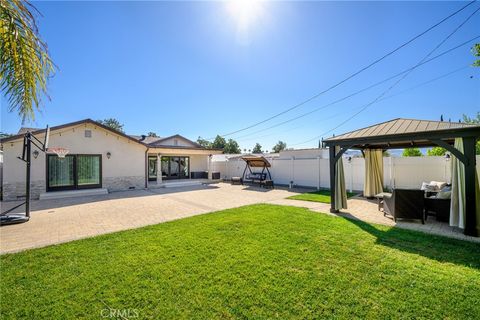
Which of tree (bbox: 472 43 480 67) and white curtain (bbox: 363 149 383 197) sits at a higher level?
tree (bbox: 472 43 480 67)

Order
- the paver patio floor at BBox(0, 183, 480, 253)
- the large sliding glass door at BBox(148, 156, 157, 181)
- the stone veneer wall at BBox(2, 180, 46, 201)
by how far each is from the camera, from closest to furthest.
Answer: the paver patio floor at BBox(0, 183, 480, 253), the stone veneer wall at BBox(2, 180, 46, 201), the large sliding glass door at BBox(148, 156, 157, 181)

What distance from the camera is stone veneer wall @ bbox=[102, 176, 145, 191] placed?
13805 millimetres

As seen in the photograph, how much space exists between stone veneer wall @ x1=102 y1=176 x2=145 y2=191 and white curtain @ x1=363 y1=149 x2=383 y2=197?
15.0 m

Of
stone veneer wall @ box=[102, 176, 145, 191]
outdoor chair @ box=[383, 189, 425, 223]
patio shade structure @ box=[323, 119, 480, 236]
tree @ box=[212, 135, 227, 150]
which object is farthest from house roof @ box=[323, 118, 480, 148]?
tree @ box=[212, 135, 227, 150]

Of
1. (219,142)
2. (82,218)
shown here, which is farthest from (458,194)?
(219,142)

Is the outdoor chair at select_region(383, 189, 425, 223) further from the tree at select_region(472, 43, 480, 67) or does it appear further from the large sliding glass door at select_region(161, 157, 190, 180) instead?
the large sliding glass door at select_region(161, 157, 190, 180)

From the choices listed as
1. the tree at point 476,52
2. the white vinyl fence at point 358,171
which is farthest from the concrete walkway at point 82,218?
the tree at point 476,52

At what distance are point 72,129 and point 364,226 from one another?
15945 millimetres

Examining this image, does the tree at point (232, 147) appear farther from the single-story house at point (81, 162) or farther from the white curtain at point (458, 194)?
the white curtain at point (458, 194)

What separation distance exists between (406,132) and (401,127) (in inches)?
29.5

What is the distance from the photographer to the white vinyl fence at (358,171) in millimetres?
10867

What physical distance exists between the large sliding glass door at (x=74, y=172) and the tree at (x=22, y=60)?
11998 mm

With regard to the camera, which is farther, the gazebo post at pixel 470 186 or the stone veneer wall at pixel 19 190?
the stone veneer wall at pixel 19 190

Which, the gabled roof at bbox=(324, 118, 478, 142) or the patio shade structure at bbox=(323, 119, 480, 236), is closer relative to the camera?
the patio shade structure at bbox=(323, 119, 480, 236)
